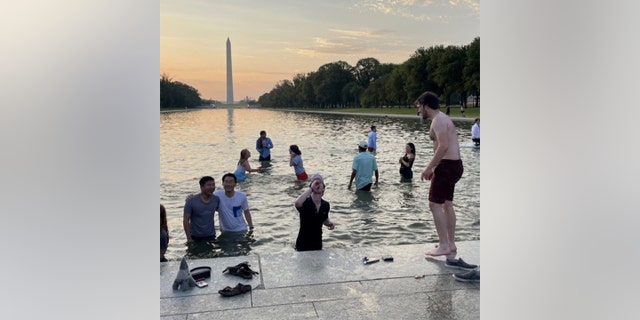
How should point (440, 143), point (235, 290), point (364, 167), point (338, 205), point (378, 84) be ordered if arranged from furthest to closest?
1. point (378, 84)
2. point (364, 167)
3. point (338, 205)
4. point (440, 143)
5. point (235, 290)

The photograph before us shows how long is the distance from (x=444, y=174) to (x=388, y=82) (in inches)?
2835

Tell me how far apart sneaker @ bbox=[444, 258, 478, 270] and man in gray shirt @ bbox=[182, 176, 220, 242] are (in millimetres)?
4024

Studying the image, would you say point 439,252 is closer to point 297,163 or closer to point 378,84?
point 297,163

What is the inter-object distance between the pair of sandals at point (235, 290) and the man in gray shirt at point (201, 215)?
358 cm

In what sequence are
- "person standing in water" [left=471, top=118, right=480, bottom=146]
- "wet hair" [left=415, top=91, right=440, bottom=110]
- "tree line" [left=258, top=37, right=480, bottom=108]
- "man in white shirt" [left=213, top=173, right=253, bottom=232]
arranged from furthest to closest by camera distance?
"tree line" [left=258, top=37, right=480, bottom=108]
"person standing in water" [left=471, top=118, right=480, bottom=146]
"man in white shirt" [left=213, top=173, right=253, bottom=232]
"wet hair" [left=415, top=91, right=440, bottom=110]

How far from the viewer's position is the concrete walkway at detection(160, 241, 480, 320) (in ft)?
13.0

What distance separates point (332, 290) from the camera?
175 inches

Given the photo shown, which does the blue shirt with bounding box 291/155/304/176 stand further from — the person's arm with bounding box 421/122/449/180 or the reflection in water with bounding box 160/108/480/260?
the person's arm with bounding box 421/122/449/180

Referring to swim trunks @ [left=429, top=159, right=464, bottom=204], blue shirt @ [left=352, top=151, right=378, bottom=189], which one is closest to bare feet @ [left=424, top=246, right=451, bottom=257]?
swim trunks @ [left=429, top=159, right=464, bottom=204]

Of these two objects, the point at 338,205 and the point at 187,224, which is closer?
the point at 187,224

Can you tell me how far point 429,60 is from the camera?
64.2m

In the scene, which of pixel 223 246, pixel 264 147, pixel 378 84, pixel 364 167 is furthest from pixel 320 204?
pixel 378 84
